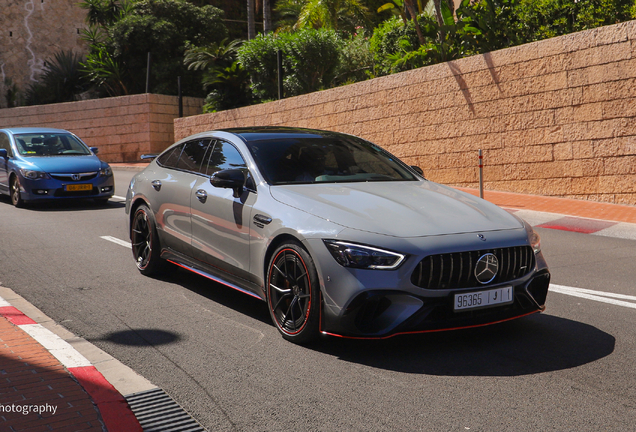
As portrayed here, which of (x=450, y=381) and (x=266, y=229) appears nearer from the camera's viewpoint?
(x=450, y=381)

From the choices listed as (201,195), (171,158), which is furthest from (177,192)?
(171,158)

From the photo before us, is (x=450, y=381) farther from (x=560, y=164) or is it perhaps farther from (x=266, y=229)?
(x=560, y=164)

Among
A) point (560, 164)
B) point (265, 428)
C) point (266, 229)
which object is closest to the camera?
point (265, 428)

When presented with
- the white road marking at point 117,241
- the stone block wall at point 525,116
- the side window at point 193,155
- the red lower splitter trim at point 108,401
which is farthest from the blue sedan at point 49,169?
the red lower splitter trim at point 108,401

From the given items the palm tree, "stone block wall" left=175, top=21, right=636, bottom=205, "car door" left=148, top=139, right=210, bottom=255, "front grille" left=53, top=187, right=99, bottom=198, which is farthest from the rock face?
"car door" left=148, top=139, right=210, bottom=255

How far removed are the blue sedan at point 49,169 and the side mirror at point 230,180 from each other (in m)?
8.81

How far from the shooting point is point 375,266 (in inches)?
166

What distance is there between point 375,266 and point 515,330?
143cm

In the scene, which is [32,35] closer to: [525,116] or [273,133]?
[525,116]

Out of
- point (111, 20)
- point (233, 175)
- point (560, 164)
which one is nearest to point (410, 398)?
point (233, 175)

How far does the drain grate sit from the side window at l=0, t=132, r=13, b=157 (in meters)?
11.8

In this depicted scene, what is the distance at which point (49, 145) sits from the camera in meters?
14.3

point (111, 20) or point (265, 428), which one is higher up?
point (111, 20)

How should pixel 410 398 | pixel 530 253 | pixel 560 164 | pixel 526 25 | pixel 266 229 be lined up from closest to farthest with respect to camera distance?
pixel 410 398 → pixel 530 253 → pixel 266 229 → pixel 560 164 → pixel 526 25
